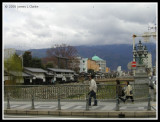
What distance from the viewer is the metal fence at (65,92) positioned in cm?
1329

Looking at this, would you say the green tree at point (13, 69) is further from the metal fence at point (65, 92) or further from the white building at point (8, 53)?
the metal fence at point (65, 92)

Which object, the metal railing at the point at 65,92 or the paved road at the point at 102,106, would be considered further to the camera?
the metal railing at the point at 65,92

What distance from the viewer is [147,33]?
28.3 m

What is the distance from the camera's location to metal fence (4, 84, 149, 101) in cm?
1329

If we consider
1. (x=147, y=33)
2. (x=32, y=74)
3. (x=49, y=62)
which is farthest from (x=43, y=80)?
(x=147, y=33)

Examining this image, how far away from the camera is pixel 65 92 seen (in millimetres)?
14734

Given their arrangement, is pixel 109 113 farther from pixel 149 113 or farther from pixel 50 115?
pixel 50 115

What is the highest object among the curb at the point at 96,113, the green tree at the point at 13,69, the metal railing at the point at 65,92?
the green tree at the point at 13,69

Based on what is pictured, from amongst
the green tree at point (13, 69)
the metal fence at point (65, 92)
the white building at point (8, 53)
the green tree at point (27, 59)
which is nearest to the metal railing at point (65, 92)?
the metal fence at point (65, 92)

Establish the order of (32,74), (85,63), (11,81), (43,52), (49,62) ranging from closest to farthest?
(11,81) < (32,74) < (49,62) < (43,52) < (85,63)

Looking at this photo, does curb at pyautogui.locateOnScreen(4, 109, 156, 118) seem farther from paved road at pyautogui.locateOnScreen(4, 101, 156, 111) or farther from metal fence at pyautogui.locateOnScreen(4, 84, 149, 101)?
metal fence at pyautogui.locateOnScreen(4, 84, 149, 101)

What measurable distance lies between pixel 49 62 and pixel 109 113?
43.4 metres

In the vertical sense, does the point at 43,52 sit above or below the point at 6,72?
above

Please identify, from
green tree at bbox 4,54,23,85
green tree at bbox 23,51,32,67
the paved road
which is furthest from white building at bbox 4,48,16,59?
green tree at bbox 23,51,32,67
